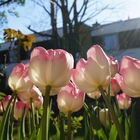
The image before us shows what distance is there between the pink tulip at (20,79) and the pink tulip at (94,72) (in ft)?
0.66

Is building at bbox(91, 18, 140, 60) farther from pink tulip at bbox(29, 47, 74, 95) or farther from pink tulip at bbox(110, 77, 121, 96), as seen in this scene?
pink tulip at bbox(29, 47, 74, 95)

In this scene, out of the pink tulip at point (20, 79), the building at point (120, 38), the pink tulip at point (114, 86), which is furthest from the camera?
the building at point (120, 38)

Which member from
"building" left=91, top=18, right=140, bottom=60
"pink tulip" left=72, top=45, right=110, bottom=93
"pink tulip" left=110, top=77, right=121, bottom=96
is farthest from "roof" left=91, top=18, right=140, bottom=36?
"pink tulip" left=72, top=45, right=110, bottom=93

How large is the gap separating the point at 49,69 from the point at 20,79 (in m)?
0.25

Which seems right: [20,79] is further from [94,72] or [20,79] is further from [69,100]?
[94,72]

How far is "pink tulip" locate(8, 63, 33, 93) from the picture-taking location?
3.46ft

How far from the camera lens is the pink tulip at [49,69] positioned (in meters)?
0.82

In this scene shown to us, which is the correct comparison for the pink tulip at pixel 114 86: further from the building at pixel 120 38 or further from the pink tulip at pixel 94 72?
the building at pixel 120 38

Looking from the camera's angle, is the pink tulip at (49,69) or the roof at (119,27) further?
the roof at (119,27)

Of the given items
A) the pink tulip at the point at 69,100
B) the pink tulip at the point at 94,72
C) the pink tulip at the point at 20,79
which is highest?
→ the pink tulip at the point at 94,72

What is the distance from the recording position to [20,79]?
41.6 inches

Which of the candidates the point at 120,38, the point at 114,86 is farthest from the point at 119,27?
the point at 114,86

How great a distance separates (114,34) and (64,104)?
2417 centimetres

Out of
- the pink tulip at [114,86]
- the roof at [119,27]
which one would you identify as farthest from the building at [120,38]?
the pink tulip at [114,86]
